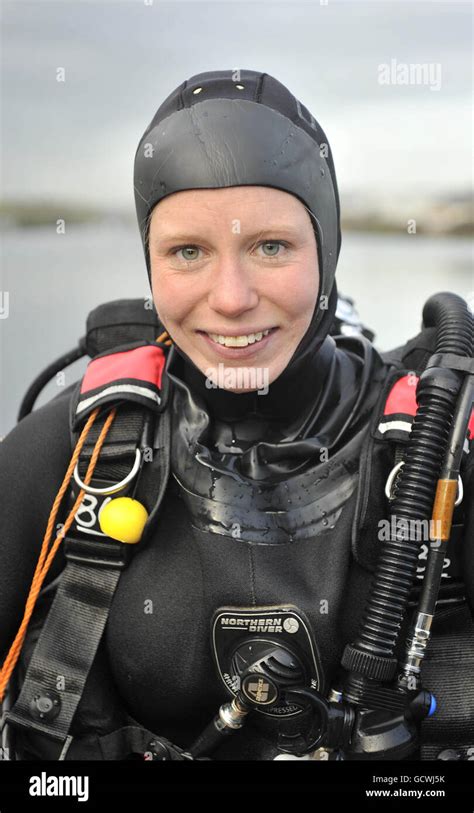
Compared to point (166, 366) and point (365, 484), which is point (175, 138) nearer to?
point (166, 366)

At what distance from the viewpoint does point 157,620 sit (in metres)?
1.49

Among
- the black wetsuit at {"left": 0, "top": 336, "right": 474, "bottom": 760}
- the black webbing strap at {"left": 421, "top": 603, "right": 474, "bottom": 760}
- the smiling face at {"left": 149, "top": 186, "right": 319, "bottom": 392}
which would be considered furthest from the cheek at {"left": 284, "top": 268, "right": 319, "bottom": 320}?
the black webbing strap at {"left": 421, "top": 603, "right": 474, "bottom": 760}

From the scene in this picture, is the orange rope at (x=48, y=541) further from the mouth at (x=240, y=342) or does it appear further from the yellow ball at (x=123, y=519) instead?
the mouth at (x=240, y=342)

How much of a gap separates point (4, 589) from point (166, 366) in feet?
1.46

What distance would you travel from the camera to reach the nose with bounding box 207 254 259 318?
1329mm

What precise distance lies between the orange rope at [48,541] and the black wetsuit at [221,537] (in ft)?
0.17

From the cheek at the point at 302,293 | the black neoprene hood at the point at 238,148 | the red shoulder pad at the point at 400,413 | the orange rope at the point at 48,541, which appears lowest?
the orange rope at the point at 48,541

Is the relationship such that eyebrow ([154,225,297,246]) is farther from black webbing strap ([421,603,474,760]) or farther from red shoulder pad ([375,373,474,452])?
black webbing strap ([421,603,474,760])

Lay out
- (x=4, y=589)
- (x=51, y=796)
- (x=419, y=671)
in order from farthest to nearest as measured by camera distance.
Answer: (x=4, y=589)
(x=51, y=796)
(x=419, y=671)

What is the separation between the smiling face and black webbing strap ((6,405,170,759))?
212 millimetres

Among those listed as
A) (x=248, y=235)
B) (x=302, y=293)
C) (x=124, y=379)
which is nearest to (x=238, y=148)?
(x=248, y=235)

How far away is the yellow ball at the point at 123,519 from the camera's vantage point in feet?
4.75

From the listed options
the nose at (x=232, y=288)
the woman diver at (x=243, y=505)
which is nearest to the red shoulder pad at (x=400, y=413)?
the woman diver at (x=243, y=505)

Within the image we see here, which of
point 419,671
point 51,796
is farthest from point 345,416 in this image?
point 51,796
